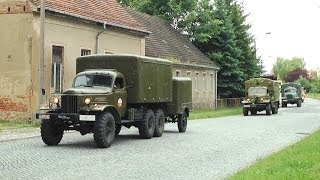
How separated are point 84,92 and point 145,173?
553cm

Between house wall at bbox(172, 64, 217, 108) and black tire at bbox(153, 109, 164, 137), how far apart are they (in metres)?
26.6

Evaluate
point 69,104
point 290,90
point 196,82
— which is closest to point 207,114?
point 196,82

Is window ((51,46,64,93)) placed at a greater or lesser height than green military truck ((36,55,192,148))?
greater

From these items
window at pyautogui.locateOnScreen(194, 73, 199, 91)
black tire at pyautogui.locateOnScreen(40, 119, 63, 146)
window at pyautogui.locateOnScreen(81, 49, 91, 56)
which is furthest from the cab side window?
window at pyautogui.locateOnScreen(194, 73, 199, 91)

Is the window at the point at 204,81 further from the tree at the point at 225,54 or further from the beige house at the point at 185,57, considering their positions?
the tree at the point at 225,54

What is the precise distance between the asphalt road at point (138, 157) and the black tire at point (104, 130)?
24 cm

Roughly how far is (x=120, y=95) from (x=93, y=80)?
3.11 feet

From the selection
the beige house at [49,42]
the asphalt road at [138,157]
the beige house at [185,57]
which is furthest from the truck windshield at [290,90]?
the asphalt road at [138,157]

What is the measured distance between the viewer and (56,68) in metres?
28.5

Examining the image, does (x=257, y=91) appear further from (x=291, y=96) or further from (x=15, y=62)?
(x=291, y=96)

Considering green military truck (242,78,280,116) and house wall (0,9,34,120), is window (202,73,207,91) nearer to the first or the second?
green military truck (242,78,280,116)

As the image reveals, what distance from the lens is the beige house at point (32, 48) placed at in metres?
26.5

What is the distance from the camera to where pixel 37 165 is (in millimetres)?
11781

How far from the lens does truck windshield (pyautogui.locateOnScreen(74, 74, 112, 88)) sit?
55.6ft
